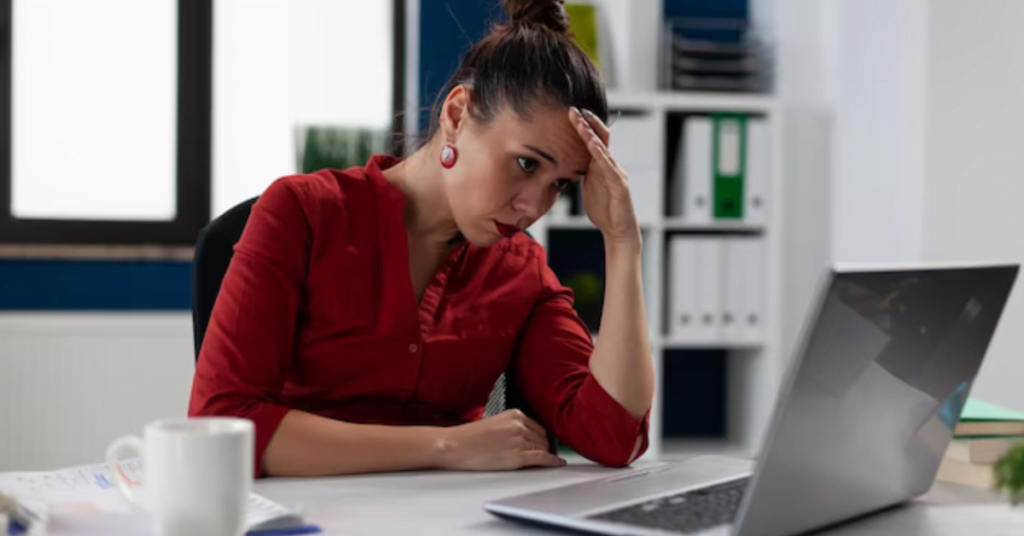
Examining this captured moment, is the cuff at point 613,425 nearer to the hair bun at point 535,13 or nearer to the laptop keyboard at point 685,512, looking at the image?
the laptop keyboard at point 685,512

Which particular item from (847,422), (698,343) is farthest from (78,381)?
(847,422)

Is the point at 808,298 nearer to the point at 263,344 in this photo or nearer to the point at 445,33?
the point at 445,33

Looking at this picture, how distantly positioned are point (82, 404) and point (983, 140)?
2.49m

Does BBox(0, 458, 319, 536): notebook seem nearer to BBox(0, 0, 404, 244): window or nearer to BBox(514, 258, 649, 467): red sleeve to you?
BBox(514, 258, 649, 467): red sleeve

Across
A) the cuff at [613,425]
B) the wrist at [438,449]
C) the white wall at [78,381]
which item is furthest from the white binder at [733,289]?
the wrist at [438,449]

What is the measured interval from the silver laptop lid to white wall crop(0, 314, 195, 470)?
2.40m

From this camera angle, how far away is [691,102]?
298cm

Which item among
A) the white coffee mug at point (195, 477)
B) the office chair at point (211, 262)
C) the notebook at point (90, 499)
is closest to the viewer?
the white coffee mug at point (195, 477)

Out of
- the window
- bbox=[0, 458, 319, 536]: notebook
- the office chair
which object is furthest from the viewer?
the window

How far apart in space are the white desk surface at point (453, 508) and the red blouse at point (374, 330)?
14cm

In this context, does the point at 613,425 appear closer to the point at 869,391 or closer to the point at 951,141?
the point at 869,391

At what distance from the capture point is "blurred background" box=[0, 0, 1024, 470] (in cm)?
270

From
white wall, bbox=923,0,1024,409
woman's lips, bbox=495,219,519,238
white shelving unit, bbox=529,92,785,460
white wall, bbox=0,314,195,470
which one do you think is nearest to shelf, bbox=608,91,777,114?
white shelving unit, bbox=529,92,785,460

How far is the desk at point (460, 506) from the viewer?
886 millimetres
